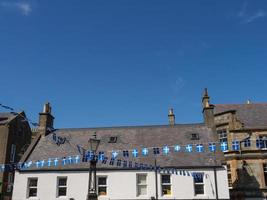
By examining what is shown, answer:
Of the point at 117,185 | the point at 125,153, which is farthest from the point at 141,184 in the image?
the point at 125,153

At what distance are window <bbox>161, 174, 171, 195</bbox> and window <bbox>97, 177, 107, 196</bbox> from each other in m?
4.45

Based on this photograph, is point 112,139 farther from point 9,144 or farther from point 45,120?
point 9,144

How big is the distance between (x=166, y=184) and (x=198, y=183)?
7.95ft

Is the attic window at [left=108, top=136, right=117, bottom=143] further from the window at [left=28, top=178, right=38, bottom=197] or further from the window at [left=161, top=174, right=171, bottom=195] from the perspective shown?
the window at [left=28, top=178, right=38, bottom=197]

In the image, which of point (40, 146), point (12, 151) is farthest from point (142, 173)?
point (12, 151)

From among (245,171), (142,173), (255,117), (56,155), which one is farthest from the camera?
(255,117)

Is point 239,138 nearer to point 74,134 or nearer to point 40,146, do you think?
point 74,134

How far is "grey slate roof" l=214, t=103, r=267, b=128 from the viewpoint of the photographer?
34438 mm

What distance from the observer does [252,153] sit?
32531 millimetres

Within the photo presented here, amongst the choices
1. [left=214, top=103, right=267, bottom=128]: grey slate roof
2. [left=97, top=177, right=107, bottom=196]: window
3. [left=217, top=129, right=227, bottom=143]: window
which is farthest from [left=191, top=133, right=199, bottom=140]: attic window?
[left=97, top=177, right=107, bottom=196]: window

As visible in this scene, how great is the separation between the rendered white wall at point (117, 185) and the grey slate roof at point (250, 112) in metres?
9.39

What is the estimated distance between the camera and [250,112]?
36.3 metres

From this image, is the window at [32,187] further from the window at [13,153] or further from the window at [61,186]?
the window at [13,153]

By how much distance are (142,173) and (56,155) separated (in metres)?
7.61
